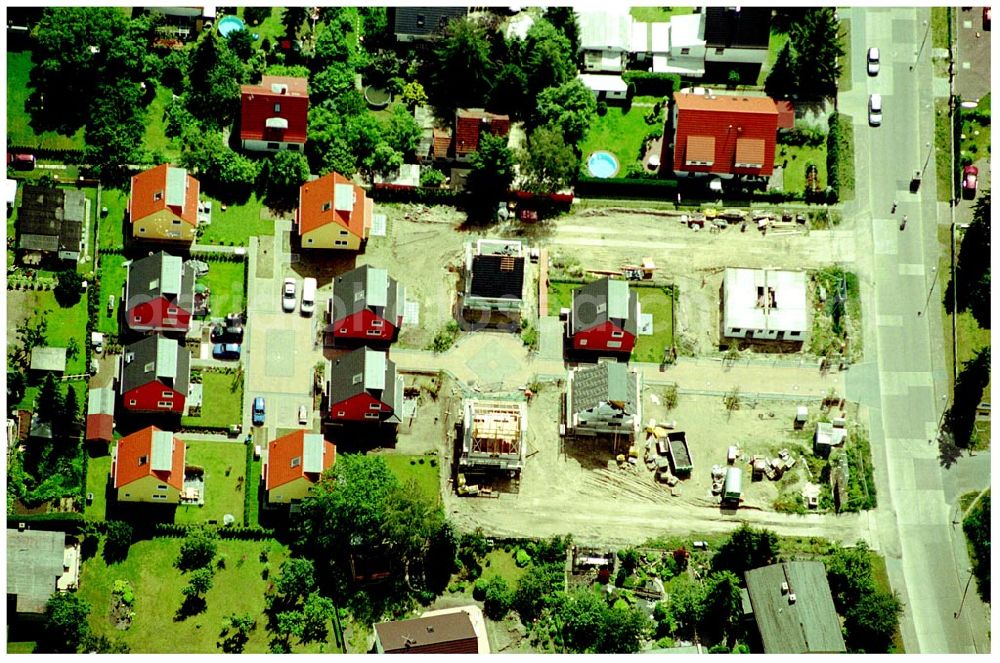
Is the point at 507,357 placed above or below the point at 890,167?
below

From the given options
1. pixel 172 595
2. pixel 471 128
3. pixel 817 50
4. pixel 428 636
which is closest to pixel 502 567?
pixel 428 636

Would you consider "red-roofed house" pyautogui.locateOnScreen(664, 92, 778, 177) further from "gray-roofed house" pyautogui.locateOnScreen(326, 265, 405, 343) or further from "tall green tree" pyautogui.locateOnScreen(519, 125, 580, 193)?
"gray-roofed house" pyautogui.locateOnScreen(326, 265, 405, 343)

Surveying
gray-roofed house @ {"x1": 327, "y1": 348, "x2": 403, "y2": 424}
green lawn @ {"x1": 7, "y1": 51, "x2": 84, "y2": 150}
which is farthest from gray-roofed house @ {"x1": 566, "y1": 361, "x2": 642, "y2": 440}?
green lawn @ {"x1": 7, "y1": 51, "x2": 84, "y2": 150}

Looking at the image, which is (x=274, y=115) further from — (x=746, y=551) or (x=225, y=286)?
(x=746, y=551)

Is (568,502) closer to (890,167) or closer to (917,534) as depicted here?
(917,534)
